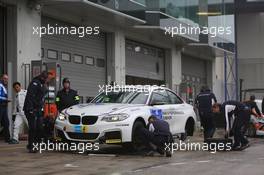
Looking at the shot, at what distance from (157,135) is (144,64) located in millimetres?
14819

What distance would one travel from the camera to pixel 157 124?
501 inches

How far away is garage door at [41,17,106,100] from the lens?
20.0 m

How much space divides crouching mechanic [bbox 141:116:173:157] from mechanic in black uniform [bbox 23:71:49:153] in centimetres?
239

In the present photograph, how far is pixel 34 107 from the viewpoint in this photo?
12664 millimetres

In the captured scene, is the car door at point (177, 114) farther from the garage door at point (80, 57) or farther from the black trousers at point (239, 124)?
the garage door at point (80, 57)

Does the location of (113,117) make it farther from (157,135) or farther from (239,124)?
(239,124)

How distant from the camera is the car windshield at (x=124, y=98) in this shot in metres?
13.6

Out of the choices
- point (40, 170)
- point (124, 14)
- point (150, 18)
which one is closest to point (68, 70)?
point (124, 14)

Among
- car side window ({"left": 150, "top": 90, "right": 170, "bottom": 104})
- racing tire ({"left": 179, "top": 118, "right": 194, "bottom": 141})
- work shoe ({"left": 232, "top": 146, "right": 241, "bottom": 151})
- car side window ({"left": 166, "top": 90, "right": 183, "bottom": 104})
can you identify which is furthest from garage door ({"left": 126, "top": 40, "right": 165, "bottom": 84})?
work shoe ({"left": 232, "top": 146, "right": 241, "bottom": 151})

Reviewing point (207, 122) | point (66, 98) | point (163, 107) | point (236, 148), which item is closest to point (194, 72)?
point (207, 122)

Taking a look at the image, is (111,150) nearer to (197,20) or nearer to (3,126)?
(3,126)

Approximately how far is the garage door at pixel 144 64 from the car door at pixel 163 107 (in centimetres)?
1078

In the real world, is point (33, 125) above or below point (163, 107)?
below

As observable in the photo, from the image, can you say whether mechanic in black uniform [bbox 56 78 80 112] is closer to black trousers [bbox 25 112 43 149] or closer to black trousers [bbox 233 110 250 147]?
black trousers [bbox 25 112 43 149]
